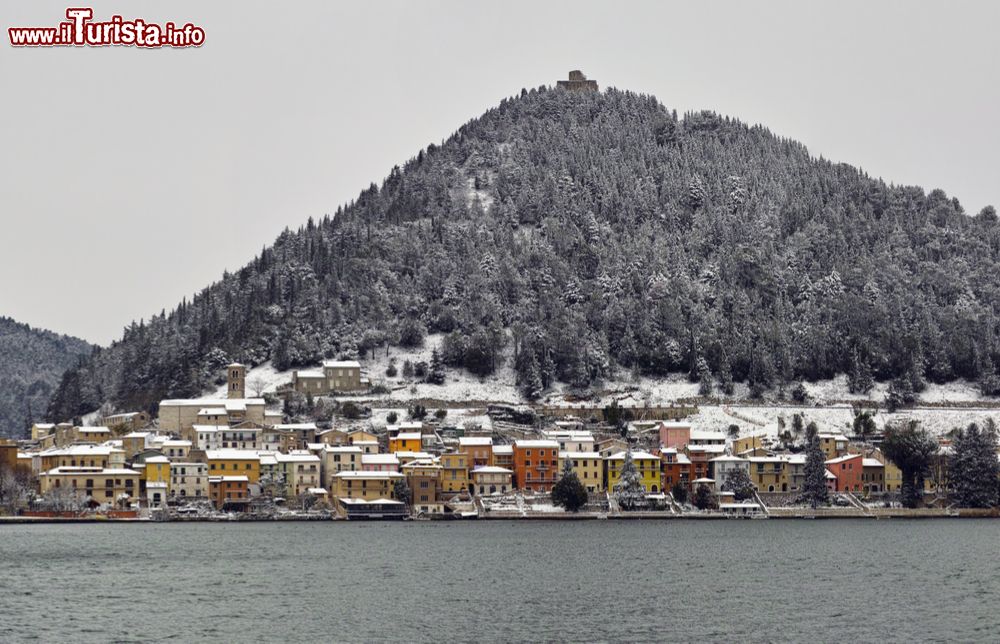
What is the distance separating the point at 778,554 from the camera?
88750mm

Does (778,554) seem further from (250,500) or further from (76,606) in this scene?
(250,500)

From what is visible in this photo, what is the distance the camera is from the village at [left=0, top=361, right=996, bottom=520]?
12219 cm

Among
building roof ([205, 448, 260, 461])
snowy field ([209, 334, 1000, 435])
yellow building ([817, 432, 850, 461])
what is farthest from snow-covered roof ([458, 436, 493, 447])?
yellow building ([817, 432, 850, 461])

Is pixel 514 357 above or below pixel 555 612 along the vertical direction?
above

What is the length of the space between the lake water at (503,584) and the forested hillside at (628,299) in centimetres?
5560

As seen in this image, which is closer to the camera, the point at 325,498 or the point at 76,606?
the point at 76,606

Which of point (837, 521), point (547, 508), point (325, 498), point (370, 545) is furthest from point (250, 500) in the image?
point (837, 521)

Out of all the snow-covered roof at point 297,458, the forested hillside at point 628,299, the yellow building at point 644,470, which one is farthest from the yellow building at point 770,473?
the snow-covered roof at point 297,458

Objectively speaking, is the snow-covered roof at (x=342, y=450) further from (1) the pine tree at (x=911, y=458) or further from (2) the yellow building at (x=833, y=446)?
(1) the pine tree at (x=911, y=458)

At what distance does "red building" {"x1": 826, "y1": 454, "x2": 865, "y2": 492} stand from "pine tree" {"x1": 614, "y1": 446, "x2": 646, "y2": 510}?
51.1 feet

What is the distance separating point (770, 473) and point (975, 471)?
15.6 metres

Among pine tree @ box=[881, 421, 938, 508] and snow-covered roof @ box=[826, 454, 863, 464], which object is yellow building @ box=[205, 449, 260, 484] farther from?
pine tree @ box=[881, 421, 938, 508]

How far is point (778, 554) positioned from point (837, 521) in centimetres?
2988

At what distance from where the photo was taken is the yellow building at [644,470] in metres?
127
